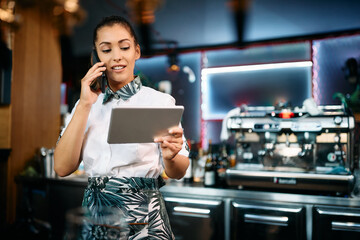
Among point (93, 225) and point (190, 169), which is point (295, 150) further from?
point (93, 225)

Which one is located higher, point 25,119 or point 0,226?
point 25,119

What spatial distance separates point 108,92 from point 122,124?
0.33m

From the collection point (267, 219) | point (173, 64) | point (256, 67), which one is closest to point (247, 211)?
point (267, 219)

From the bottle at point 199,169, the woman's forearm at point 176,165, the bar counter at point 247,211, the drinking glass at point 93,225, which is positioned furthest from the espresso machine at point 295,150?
the drinking glass at point 93,225

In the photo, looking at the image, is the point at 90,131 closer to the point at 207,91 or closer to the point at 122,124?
the point at 122,124

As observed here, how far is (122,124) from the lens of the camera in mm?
935

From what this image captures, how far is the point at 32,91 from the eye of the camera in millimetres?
3467

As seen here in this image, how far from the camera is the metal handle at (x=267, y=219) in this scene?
2234 mm

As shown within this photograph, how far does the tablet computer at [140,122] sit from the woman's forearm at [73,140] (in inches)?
7.6

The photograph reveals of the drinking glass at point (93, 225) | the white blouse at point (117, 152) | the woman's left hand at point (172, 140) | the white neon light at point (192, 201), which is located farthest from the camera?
the white neon light at point (192, 201)

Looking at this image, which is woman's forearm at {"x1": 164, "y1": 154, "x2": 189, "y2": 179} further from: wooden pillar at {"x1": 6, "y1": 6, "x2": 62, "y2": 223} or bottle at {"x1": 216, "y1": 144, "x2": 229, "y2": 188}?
wooden pillar at {"x1": 6, "y1": 6, "x2": 62, "y2": 223}

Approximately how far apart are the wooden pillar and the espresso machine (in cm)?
221

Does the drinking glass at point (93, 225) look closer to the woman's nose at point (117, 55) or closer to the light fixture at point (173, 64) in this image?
the woman's nose at point (117, 55)

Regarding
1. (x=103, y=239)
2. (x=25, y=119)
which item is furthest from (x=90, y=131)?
(x=25, y=119)
